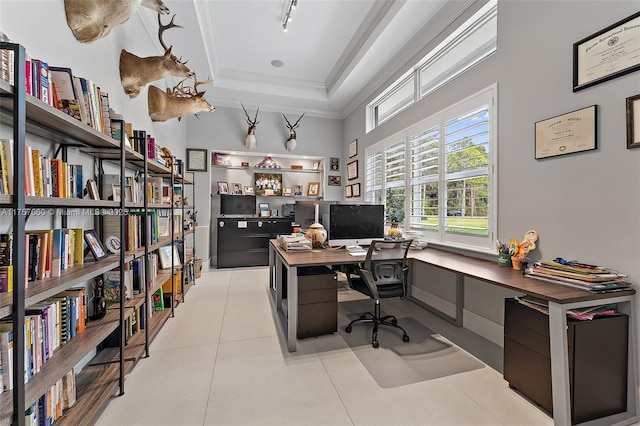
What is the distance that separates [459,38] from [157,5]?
2824 millimetres

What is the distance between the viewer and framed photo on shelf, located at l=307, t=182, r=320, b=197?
5.70 metres

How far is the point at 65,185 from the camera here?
4.28 ft

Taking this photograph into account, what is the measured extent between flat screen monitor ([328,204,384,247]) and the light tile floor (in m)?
0.99

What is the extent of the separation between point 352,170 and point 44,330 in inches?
186

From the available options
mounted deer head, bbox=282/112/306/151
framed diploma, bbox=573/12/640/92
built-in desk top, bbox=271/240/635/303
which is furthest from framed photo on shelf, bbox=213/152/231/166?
framed diploma, bbox=573/12/640/92

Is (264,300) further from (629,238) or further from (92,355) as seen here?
(629,238)

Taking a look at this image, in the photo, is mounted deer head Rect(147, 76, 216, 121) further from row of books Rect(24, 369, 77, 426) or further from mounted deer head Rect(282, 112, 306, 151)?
row of books Rect(24, 369, 77, 426)

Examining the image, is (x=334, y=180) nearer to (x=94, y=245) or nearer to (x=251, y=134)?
(x=251, y=134)

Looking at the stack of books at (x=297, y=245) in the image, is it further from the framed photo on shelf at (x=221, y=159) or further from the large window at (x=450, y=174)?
the framed photo on shelf at (x=221, y=159)

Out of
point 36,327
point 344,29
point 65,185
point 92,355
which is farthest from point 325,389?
point 344,29

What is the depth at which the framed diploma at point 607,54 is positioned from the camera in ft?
4.80

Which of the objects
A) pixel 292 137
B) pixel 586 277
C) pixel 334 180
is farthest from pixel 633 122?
pixel 292 137

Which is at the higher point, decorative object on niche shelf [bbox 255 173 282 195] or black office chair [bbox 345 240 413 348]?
decorative object on niche shelf [bbox 255 173 282 195]

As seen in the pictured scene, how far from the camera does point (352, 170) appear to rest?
5305 millimetres
